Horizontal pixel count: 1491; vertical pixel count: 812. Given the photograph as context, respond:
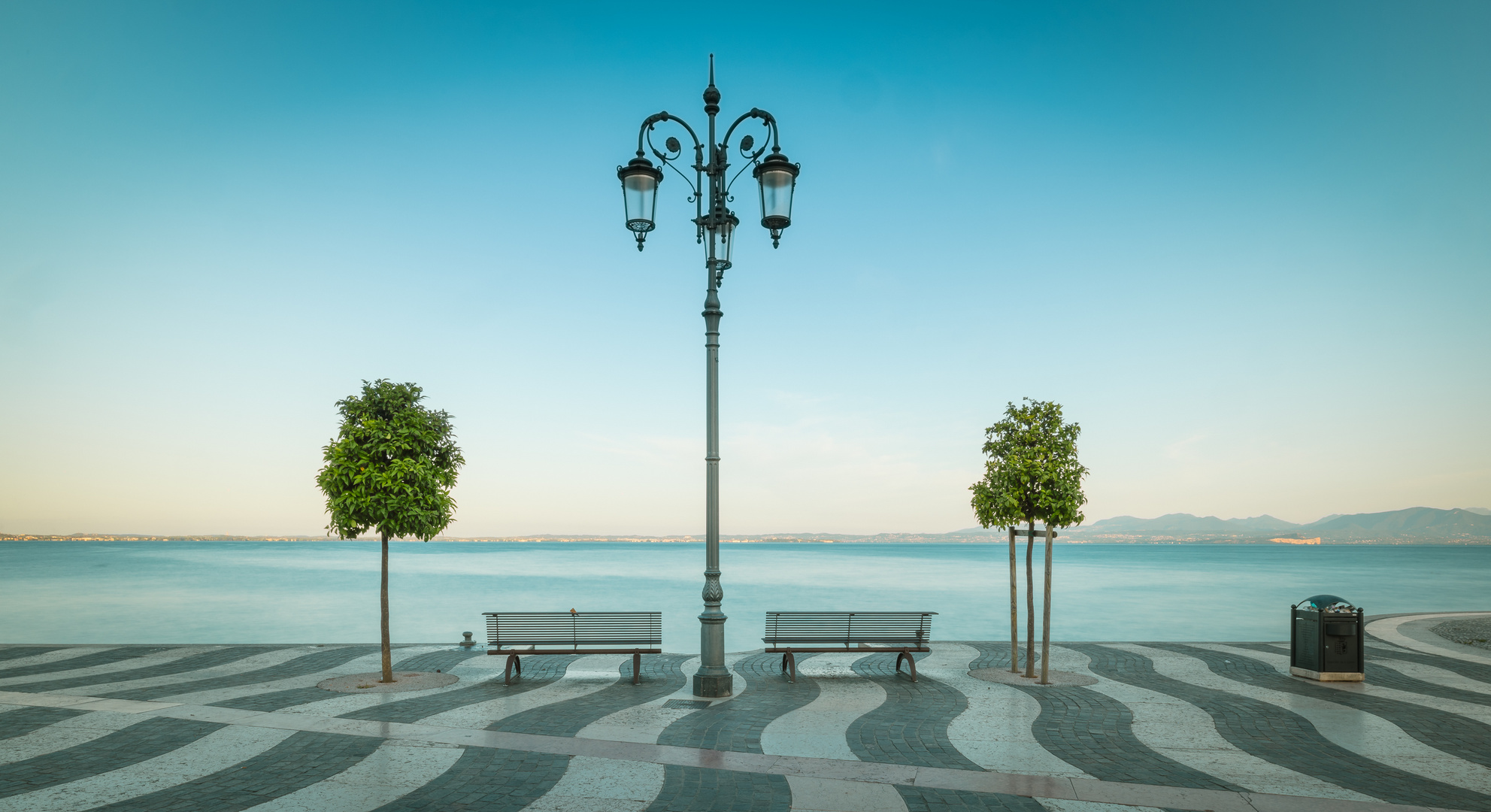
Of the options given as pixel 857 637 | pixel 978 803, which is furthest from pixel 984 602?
pixel 978 803

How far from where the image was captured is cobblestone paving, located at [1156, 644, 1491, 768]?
7.54 metres

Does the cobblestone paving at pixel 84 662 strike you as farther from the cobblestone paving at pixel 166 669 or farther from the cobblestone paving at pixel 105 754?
the cobblestone paving at pixel 105 754

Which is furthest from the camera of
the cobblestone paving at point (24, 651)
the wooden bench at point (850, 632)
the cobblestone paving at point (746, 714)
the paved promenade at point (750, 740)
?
the cobblestone paving at point (24, 651)

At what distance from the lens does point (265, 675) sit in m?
11.4

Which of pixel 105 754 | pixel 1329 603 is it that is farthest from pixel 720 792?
pixel 1329 603

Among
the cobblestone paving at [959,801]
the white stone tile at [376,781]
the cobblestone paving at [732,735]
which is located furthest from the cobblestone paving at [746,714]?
the white stone tile at [376,781]

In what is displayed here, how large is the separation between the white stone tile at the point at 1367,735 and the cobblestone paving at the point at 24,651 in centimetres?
1862

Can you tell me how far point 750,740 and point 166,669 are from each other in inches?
395

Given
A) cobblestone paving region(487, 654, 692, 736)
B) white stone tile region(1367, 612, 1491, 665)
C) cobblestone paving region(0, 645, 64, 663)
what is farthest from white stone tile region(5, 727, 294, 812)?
white stone tile region(1367, 612, 1491, 665)

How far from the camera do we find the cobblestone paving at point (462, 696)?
887cm

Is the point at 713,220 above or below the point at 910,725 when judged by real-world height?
above

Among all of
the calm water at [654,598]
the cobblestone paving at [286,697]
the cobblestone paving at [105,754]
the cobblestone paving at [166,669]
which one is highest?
the cobblestone paving at [105,754]

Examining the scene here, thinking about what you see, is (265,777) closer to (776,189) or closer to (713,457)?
(713,457)

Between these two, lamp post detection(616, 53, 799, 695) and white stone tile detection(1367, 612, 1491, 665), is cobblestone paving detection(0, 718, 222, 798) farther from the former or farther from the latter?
white stone tile detection(1367, 612, 1491, 665)
